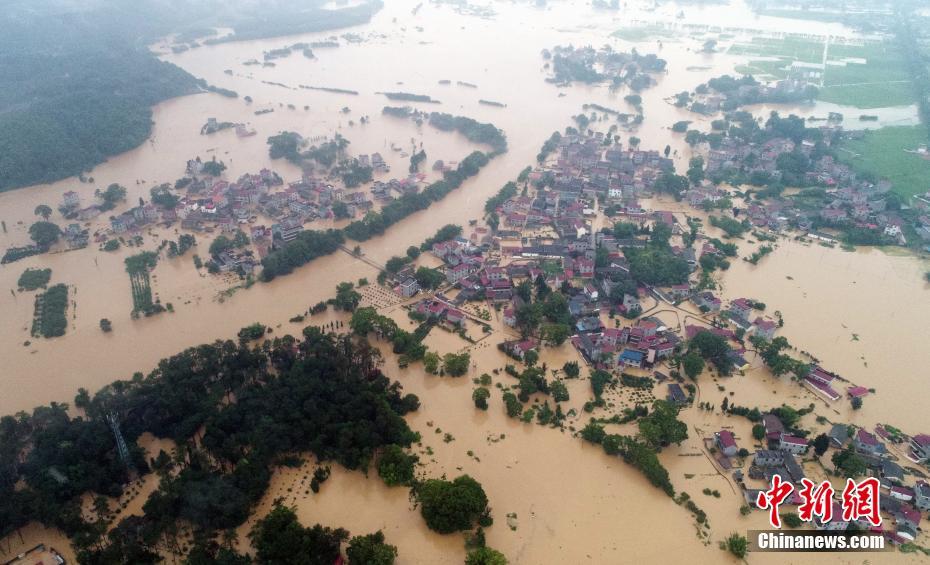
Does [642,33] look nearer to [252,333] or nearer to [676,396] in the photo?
[676,396]

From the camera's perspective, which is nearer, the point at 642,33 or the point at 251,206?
the point at 251,206

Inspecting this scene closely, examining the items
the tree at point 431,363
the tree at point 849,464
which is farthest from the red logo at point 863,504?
the tree at point 431,363

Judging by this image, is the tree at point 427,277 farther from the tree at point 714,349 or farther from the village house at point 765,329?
the village house at point 765,329

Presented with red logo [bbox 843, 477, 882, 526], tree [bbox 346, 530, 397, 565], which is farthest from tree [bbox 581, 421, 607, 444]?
tree [bbox 346, 530, 397, 565]

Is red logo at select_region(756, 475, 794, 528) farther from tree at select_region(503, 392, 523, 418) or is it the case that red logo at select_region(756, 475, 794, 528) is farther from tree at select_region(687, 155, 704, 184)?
tree at select_region(687, 155, 704, 184)

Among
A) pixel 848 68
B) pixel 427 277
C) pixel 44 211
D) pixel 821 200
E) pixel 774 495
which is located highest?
pixel 848 68

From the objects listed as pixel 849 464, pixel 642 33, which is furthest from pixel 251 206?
pixel 642 33
